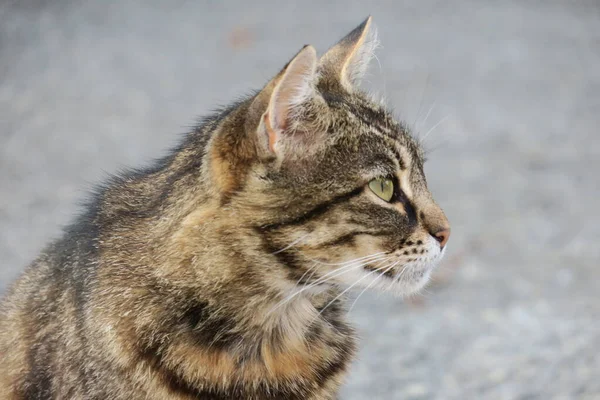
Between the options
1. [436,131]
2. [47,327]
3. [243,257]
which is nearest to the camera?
[243,257]

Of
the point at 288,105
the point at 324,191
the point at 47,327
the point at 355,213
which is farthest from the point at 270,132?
the point at 47,327

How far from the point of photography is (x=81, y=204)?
9.67 ft

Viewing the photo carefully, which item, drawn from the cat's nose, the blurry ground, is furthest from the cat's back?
the blurry ground

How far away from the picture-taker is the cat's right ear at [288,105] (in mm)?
2311

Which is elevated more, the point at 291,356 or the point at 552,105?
the point at 552,105

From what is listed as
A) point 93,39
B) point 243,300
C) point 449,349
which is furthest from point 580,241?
point 93,39

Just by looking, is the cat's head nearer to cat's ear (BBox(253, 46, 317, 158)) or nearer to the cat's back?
cat's ear (BBox(253, 46, 317, 158))

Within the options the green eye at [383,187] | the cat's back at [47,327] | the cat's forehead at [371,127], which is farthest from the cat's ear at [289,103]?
the cat's back at [47,327]

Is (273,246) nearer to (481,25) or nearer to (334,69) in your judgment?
(334,69)

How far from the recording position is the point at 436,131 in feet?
25.9

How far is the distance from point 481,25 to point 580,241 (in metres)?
4.93

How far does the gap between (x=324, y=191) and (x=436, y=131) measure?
5601 mm

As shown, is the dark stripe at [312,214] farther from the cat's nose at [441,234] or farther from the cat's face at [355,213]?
the cat's nose at [441,234]

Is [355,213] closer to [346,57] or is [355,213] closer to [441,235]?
[441,235]
